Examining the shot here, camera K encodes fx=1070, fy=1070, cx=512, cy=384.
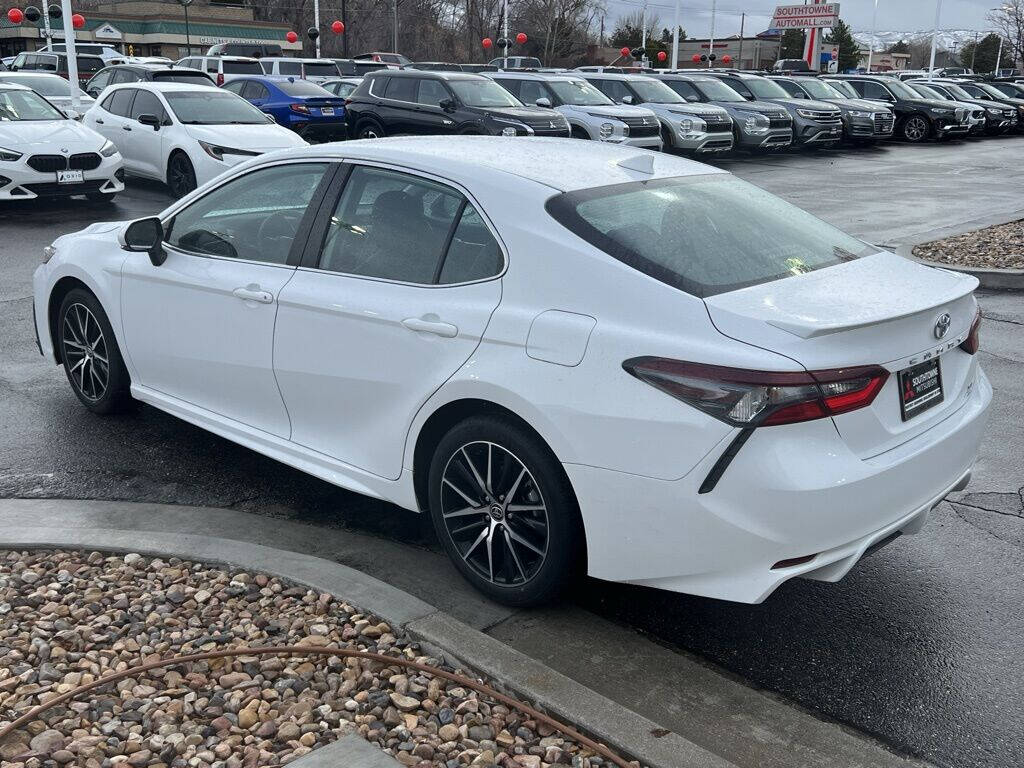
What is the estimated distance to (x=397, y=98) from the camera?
2081cm

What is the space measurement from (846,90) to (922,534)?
2879 cm

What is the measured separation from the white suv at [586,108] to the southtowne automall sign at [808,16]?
1650 inches

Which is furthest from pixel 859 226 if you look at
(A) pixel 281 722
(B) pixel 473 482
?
(A) pixel 281 722

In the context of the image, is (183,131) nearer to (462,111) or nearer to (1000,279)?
(462,111)

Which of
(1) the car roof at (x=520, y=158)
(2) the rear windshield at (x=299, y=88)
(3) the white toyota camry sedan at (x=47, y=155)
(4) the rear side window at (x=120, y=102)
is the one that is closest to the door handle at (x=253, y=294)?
(1) the car roof at (x=520, y=158)

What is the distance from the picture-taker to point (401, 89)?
821 inches

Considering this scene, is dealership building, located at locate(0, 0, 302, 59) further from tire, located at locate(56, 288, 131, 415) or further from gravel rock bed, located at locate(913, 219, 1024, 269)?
tire, located at locate(56, 288, 131, 415)

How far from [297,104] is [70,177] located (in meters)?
8.03

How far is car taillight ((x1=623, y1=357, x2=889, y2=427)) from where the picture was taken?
3.23 m

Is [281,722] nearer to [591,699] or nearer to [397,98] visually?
[591,699]

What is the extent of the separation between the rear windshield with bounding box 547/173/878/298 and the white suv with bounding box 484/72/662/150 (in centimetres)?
1650

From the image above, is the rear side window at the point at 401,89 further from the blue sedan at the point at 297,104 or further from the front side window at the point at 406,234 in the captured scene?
the front side window at the point at 406,234

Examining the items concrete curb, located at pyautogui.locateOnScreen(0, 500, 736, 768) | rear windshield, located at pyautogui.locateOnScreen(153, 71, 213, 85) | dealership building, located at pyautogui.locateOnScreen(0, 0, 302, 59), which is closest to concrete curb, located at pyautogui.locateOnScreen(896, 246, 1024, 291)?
concrete curb, located at pyautogui.locateOnScreen(0, 500, 736, 768)

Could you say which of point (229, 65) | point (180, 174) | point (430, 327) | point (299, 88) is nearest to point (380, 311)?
point (430, 327)
